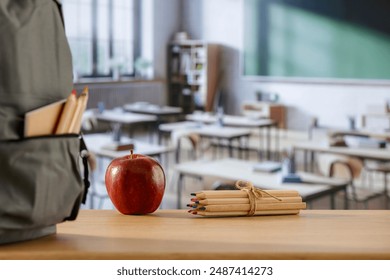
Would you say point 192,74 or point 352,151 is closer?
point 352,151

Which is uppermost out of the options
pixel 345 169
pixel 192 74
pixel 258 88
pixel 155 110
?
pixel 192 74

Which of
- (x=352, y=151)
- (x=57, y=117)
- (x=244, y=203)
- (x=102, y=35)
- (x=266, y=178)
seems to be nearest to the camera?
(x=57, y=117)

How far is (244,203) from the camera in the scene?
4.19 ft

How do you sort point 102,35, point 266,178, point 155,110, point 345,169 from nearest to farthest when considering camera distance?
point 266,178, point 345,169, point 155,110, point 102,35

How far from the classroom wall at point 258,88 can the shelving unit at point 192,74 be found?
0.28m

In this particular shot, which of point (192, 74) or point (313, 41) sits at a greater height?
point (313, 41)

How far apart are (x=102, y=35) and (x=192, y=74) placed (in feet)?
6.89

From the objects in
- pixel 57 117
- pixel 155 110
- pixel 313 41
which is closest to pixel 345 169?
pixel 57 117

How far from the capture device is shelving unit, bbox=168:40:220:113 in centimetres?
1305

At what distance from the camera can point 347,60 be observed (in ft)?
35.8

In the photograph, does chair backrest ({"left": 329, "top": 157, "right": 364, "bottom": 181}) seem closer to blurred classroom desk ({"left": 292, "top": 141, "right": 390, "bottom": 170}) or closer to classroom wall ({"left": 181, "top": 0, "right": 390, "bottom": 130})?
blurred classroom desk ({"left": 292, "top": 141, "right": 390, "bottom": 170})

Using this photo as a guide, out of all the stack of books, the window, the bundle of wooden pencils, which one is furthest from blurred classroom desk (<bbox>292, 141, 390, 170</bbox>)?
the window

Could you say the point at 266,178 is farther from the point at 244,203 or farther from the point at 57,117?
the point at 57,117

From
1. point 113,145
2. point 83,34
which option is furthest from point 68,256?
point 83,34
